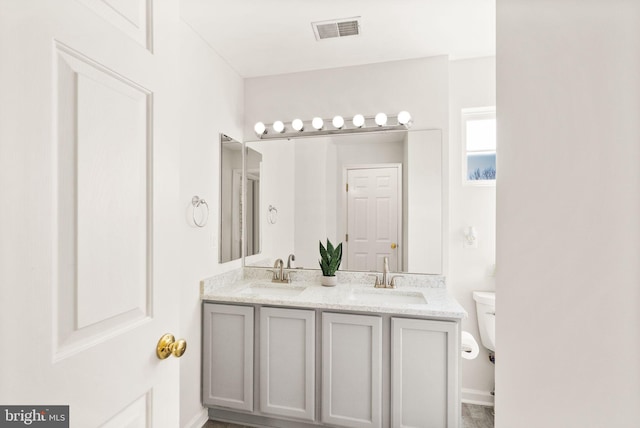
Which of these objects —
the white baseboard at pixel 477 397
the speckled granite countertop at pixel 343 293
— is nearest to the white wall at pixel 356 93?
the speckled granite countertop at pixel 343 293

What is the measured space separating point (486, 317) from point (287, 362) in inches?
53.7

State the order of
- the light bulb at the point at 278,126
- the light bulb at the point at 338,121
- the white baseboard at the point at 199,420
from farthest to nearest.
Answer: the light bulb at the point at 278,126
the light bulb at the point at 338,121
the white baseboard at the point at 199,420

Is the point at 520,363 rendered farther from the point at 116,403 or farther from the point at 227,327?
the point at 227,327

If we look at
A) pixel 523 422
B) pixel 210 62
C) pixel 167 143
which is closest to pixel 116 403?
pixel 167 143

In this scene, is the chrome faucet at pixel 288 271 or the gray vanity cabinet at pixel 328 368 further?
the chrome faucet at pixel 288 271

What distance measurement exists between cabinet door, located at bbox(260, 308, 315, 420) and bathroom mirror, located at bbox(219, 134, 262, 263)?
2.15ft

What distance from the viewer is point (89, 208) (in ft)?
2.12

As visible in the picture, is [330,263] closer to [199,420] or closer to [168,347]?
[199,420]

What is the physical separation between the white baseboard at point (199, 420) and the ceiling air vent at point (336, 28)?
2.51m

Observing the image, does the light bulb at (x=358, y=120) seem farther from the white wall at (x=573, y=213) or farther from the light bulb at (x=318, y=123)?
the white wall at (x=573, y=213)

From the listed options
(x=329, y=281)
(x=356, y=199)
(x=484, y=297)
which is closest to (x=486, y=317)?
(x=484, y=297)

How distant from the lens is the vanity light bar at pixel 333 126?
2297 mm

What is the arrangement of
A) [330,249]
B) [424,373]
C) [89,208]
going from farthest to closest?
1. [330,249]
2. [424,373]
3. [89,208]

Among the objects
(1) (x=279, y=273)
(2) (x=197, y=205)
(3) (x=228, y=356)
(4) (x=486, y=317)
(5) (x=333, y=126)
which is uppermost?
(5) (x=333, y=126)
